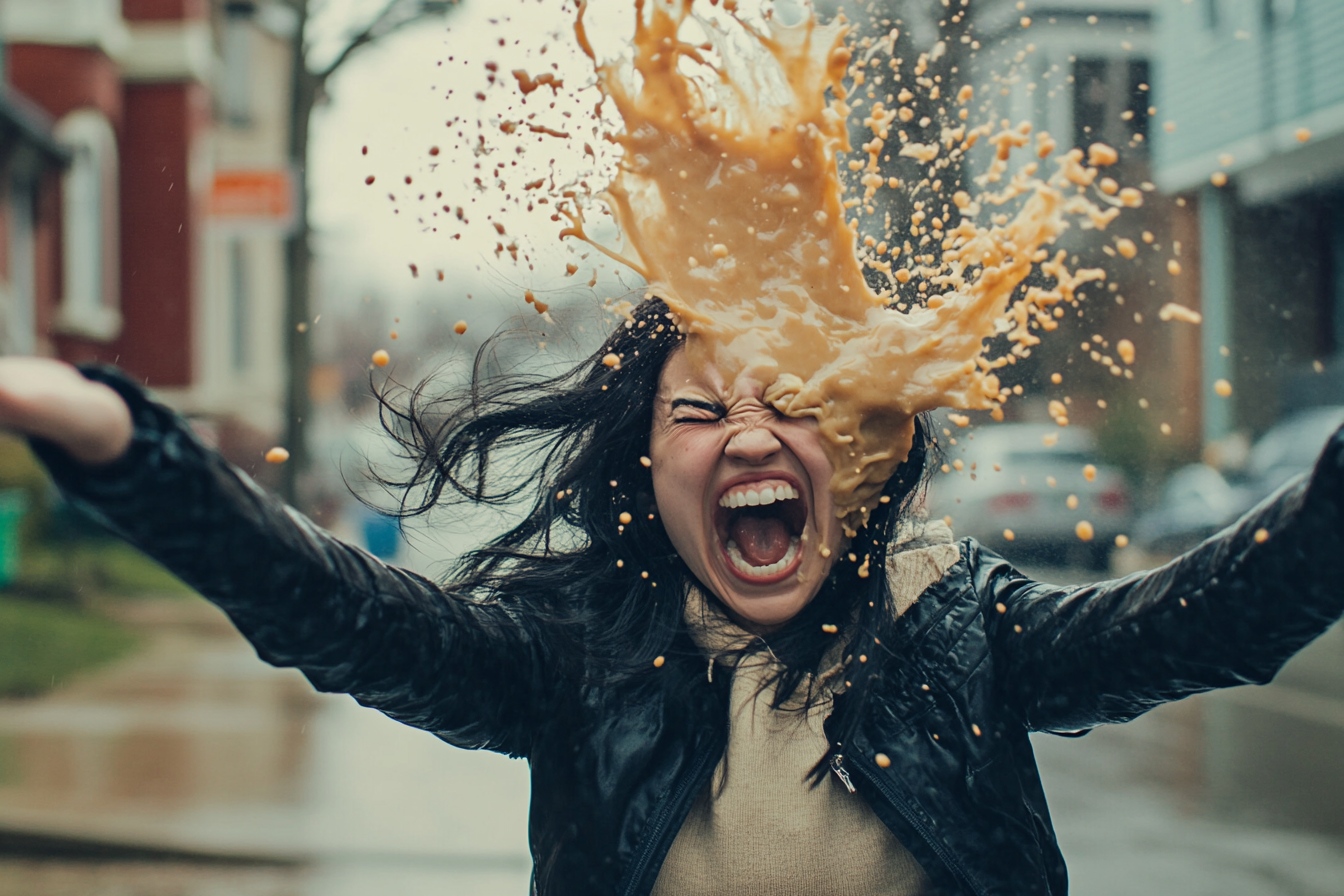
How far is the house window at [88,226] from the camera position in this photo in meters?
14.6

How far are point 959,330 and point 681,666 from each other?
25.3 inches

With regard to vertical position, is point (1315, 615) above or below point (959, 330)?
below

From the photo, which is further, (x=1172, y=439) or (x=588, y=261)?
(x=1172, y=439)

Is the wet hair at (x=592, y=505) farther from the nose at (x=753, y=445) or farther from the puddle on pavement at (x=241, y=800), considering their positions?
the puddle on pavement at (x=241, y=800)

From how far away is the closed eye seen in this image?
190 centimetres

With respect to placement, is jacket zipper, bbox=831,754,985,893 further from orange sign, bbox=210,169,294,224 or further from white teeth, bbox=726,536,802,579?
orange sign, bbox=210,169,294,224

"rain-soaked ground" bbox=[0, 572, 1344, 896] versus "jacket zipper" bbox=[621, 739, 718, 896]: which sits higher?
"jacket zipper" bbox=[621, 739, 718, 896]

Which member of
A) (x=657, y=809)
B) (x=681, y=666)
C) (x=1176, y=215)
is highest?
(x=1176, y=215)

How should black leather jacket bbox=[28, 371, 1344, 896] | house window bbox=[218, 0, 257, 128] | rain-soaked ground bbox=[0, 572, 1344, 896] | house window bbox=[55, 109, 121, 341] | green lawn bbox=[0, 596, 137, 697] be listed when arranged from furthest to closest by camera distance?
house window bbox=[218, 0, 257, 128]
house window bbox=[55, 109, 121, 341]
green lawn bbox=[0, 596, 137, 697]
rain-soaked ground bbox=[0, 572, 1344, 896]
black leather jacket bbox=[28, 371, 1344, 896]

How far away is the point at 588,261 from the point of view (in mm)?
1940

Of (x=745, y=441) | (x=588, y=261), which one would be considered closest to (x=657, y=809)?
(x=745, y=441)

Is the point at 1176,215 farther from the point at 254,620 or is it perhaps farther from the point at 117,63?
the point at 254,620

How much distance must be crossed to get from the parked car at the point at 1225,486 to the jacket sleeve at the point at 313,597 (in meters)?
9.10

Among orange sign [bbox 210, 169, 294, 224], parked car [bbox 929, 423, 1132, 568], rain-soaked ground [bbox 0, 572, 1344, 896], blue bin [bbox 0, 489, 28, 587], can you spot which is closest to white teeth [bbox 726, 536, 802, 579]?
rain-soaked ground [bbox 0, 572, 1344, 896]
